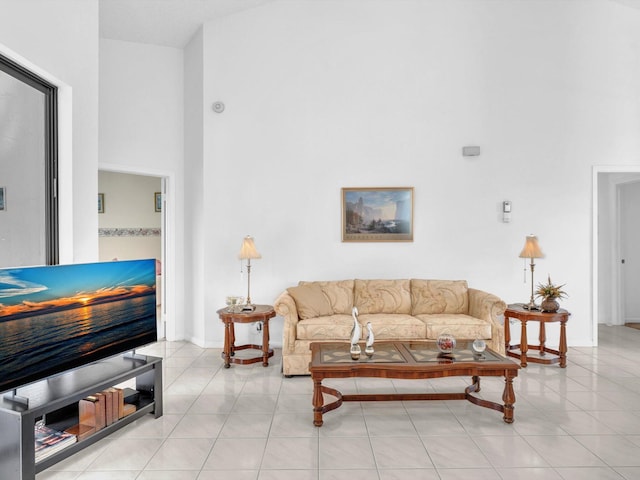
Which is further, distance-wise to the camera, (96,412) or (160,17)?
(160,17)

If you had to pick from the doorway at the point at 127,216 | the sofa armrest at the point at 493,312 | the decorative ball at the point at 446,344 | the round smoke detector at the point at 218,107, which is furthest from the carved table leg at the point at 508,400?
the doorway at the point at 127,216

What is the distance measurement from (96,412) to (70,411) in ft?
0.93

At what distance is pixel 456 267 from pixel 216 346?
10.1 feet

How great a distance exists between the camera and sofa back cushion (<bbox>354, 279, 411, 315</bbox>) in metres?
4.72

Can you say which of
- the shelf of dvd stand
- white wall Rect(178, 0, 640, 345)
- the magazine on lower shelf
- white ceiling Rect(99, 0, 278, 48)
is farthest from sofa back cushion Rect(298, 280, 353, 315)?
white ceiling Rect(99, 0, 278, 48)

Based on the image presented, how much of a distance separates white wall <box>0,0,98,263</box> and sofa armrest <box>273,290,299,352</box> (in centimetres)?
173

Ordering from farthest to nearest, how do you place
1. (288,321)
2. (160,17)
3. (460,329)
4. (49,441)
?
(160,17)
(460,329)
(288,321)
(49,441)

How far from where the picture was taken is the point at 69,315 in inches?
101

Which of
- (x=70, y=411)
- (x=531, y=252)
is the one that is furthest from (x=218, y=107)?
(x=531, y=252)

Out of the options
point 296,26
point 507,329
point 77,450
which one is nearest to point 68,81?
point 77,450

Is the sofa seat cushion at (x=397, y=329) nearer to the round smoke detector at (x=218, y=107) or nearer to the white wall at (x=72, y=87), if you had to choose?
the white wall at (x=72, y=87)

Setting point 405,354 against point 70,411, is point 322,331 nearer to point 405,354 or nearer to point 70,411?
point 405,354

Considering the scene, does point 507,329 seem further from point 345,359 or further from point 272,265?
point 272,265

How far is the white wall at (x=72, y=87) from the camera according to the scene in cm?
282
